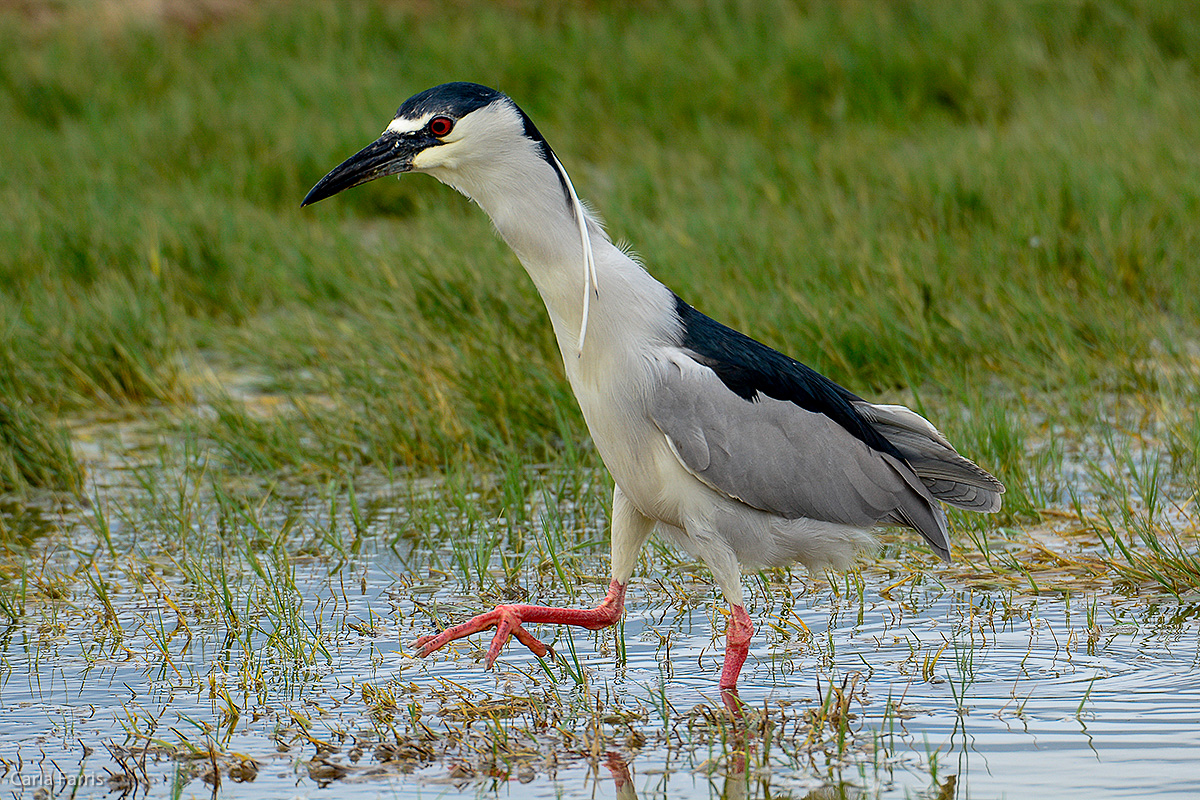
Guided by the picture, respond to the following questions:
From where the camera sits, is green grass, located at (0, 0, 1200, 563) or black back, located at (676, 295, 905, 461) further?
green grass, located at (0, 0, 1200, 563)

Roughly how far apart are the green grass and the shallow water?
751mm

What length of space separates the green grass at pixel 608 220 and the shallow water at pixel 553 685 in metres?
0.75

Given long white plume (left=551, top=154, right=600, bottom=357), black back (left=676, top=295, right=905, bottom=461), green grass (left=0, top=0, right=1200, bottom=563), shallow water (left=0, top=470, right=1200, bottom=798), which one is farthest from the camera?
green grass (left=0, top=0, right=1200, bottom=563)

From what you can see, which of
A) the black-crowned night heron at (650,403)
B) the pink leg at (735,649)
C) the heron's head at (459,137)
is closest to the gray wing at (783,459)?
the black-crowned night heron at (650,403)

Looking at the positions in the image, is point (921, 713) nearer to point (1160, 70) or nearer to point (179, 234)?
point (179, 234)

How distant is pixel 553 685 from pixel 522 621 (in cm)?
19

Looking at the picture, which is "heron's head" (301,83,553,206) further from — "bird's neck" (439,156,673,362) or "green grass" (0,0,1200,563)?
"green grass" (0,0,1200,563)

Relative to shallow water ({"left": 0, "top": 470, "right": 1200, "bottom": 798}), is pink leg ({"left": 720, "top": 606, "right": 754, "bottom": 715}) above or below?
above

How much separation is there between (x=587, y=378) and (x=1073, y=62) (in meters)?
6.98

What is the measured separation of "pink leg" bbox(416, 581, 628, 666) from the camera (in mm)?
3801

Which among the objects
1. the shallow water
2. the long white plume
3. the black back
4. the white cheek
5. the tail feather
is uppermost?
the white cheek

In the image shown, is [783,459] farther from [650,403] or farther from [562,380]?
[562,380]

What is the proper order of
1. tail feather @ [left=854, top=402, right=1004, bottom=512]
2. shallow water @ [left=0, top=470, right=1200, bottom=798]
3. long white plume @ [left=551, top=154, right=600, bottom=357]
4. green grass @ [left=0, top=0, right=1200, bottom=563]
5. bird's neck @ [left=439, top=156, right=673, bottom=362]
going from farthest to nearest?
green grass @ [left=0, top=0, right=1200, bottom=563] → tail feather @ [left=854, top=402, right=1004, bottom=512] → bird's neck @ [left=439, top=156, right=673, bottom=362] → long white plume @ [left=551, top=154, right=600, bottom=357] → shallow water @ [left=0, top=470, right=1200, bottom=798]

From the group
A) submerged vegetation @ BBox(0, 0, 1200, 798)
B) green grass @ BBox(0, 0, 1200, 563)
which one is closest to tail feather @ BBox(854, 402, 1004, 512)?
submerged vegetation @ BBox(0, 0, 1200, 798)
